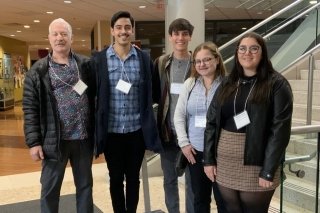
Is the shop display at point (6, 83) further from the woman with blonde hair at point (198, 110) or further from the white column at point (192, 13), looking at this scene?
the woman with blonde hair at point (198, 110)

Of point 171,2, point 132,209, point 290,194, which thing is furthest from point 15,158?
point 290,194

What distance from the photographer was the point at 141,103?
2447 mm

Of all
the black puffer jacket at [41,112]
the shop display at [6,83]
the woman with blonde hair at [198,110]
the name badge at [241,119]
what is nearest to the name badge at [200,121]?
the woman with blonde hair at [198,110]

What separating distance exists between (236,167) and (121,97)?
35.1 inches

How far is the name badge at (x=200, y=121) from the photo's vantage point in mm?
2217

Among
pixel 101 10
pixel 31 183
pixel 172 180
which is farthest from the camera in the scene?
pixel 101 10

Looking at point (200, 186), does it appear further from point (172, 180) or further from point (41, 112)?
point (41, 112)

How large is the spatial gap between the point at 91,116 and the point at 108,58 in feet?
1.34

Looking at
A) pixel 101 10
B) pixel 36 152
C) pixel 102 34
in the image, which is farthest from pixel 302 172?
pixel 102 34

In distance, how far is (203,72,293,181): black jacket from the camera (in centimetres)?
178

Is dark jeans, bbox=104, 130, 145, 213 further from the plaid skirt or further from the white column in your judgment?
the white column

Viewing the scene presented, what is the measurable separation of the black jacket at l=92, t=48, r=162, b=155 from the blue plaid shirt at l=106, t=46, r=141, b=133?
34 millimetres

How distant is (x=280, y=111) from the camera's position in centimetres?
178

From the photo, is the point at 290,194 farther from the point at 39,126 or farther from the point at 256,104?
the point at 39,126
